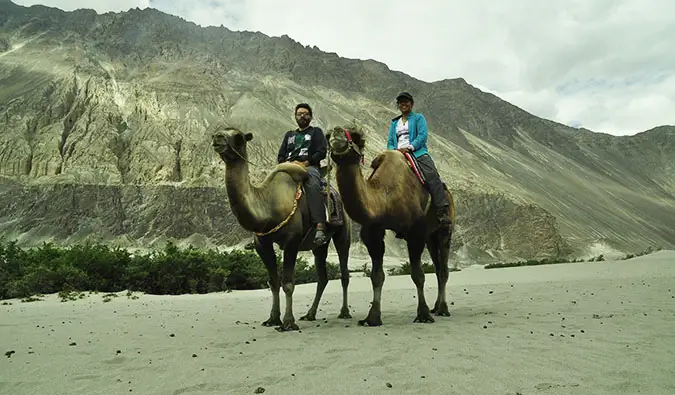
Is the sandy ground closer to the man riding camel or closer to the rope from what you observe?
the rope

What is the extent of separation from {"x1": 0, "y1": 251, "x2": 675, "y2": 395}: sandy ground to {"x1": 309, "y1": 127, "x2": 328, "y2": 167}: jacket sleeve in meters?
2.56

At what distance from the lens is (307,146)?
27.0 feet

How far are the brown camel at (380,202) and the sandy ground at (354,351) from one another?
73 cm

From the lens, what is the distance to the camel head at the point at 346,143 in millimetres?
6730

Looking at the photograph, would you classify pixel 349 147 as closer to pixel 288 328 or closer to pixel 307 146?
pixel 307 146

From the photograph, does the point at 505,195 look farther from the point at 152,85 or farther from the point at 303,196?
the point at 303,196

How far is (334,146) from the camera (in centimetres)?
673

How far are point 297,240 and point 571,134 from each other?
15057 centimetres

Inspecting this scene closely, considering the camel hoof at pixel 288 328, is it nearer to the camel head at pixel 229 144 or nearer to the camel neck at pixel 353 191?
the camel neck at pixel 353 191

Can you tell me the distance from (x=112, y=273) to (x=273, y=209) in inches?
381

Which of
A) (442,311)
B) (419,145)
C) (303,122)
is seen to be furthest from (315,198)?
(442,311)

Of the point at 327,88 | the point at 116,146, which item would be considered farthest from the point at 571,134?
the point at 116,146

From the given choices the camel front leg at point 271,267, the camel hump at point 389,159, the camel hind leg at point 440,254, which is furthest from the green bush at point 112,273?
the camel hump at point 389,159

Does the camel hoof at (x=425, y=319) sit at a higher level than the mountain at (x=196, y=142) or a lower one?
lower
